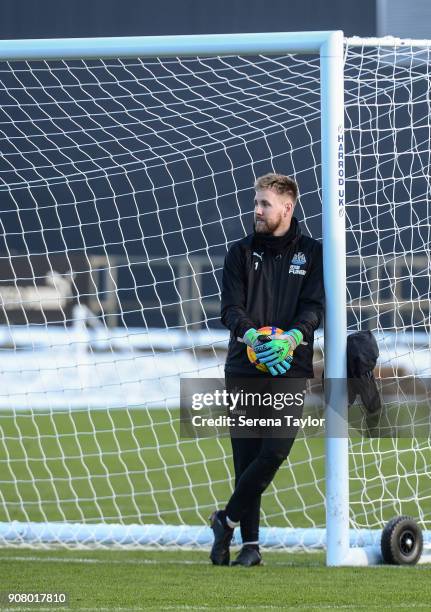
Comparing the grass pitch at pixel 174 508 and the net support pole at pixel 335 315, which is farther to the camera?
the net support pole at pixel 335 315

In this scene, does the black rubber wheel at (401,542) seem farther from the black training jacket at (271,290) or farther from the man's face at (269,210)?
the man's face at (269,210)

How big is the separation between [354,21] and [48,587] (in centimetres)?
1283

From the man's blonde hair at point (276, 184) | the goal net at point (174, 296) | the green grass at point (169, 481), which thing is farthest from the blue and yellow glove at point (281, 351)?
the green grass at point (169, 481)

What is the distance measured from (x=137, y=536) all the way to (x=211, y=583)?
4.21 feet

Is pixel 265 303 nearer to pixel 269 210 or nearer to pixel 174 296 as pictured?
pixel 269 210

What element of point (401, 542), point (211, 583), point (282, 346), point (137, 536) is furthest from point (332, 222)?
point (137, 536)

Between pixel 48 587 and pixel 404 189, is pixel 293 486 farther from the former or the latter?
pixel 48 587

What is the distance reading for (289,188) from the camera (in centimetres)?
431

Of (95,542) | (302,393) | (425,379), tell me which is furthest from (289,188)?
(425,379)

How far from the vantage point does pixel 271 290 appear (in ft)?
14.1

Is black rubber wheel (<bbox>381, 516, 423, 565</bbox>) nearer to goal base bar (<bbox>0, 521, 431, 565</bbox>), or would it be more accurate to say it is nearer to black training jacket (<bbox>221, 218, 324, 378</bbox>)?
goal base bar (<bbox>0, 521, 431, 565</bbox>)

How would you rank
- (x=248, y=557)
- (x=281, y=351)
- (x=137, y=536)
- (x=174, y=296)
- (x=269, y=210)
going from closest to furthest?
(x=281, y=351)
(x=269, y=210)
(x=248, y=557)
(x=137, y=536)
(x=174, y=296)

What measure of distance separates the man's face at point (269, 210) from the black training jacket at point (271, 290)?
41 millimetres

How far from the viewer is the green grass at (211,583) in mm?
3506
